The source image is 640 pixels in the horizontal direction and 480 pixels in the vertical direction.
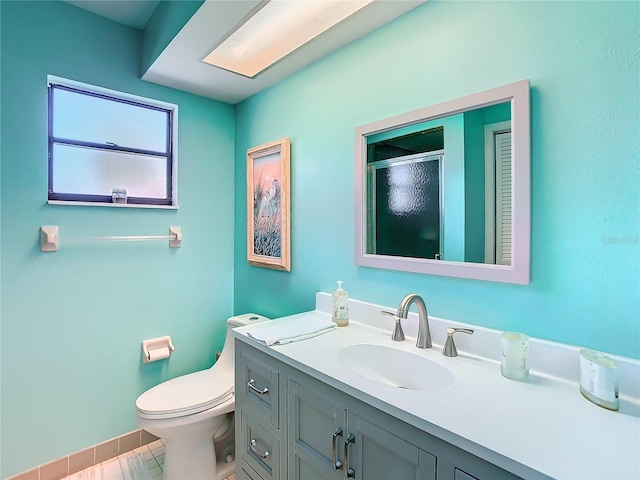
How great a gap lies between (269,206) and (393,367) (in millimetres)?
1207

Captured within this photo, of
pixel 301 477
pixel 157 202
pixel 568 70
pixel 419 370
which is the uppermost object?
pixel 568 70

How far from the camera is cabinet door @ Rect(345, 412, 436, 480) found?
0.77 m

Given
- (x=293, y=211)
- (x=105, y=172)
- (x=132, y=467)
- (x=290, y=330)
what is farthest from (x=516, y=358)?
(x=105, y=172)

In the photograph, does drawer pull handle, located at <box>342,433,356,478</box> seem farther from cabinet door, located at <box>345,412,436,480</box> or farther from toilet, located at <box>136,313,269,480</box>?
toilet, located at <box>136,313,269,480</box>

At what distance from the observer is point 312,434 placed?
3.46 feet

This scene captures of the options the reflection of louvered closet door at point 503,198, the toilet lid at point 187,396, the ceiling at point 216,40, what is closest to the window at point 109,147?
the ceiling at point 216,40

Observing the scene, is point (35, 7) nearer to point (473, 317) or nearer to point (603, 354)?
point (473, 317)

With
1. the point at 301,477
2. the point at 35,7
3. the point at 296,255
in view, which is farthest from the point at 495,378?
the point at 35,7

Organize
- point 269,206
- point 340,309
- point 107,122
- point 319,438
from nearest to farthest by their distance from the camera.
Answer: point 319,438 → point 340,309 → point 107,122 → point 269,206

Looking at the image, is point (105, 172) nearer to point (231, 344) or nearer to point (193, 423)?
point (231, 344)

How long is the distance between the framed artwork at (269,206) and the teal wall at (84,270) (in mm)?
307

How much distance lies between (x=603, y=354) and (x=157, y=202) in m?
2.24

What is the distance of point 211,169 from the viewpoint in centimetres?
224

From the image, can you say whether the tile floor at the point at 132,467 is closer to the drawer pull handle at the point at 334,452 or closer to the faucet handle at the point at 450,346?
the drawer pull handle at the point at 334,452
